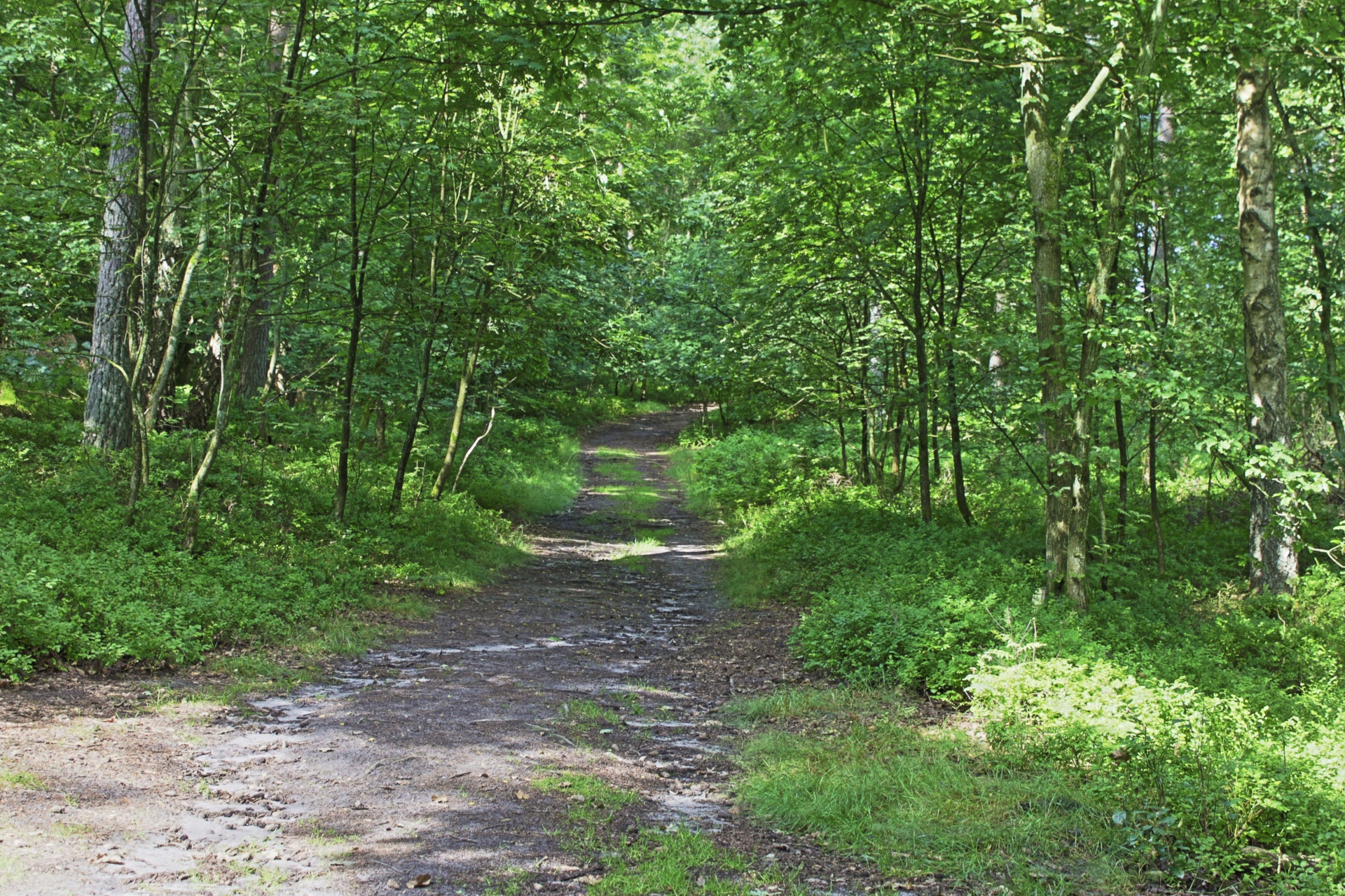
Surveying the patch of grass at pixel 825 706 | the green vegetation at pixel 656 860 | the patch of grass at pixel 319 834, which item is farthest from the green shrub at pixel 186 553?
the patch of grass at pixel 825 706

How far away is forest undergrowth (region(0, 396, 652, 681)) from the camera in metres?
6.17

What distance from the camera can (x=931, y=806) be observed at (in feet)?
14.2

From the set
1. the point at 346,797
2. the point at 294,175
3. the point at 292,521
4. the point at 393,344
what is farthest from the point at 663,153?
the point at 346,797

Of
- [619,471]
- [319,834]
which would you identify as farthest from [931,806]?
[619,471]

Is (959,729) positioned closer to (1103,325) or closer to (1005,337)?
(1103,325)

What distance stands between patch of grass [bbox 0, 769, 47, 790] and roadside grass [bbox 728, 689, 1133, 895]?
131 inches

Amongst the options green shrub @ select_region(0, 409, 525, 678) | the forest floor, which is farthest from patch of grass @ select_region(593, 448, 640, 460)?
the forest floor

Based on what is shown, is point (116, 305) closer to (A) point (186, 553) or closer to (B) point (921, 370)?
(A) point (186, 553)

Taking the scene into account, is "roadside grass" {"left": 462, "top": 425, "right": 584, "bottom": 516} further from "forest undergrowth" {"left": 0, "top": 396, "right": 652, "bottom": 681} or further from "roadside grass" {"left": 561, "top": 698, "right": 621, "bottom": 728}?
"roadside grass" {"left": 561, "top": 698, "right": 621, "bottom": 728}

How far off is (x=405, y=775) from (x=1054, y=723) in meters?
3.53

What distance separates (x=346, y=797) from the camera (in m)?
4.35

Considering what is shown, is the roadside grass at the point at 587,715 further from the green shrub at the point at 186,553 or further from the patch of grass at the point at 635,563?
the patch of grass at the point at 635,563

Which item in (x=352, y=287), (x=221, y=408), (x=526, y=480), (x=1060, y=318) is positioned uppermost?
(x=352, y=287)

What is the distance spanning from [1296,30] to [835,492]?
991 centimetres
